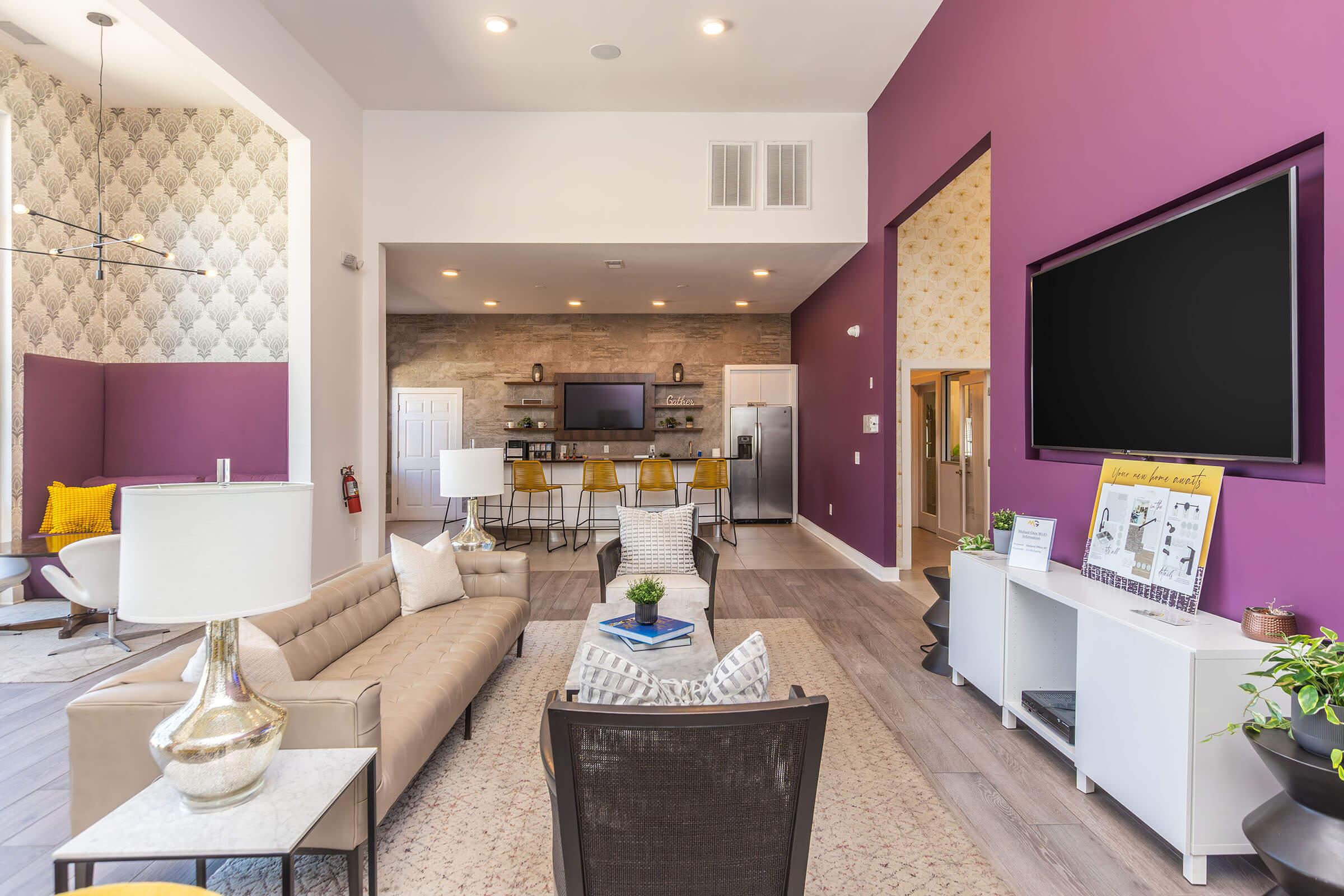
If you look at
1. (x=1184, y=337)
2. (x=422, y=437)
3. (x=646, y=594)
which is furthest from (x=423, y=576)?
(x=422, y=437)

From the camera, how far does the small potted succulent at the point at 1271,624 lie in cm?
179

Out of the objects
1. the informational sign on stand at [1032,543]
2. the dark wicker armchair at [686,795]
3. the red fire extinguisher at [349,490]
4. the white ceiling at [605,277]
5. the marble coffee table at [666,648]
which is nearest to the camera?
the dark wicker armchair at [686,795]

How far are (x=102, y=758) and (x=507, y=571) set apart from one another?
6.71 feet

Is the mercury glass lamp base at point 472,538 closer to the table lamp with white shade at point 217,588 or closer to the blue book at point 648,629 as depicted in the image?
the blue book at point 648,629

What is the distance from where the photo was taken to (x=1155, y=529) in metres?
2.28

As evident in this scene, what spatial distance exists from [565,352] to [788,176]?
183 inches

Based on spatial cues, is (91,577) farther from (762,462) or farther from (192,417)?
(762,462)

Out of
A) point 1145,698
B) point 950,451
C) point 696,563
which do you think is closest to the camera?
point 1145,698

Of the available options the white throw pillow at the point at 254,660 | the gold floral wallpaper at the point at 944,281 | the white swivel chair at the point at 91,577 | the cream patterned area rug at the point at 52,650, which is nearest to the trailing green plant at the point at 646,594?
the white throw pillow at the point at 254,660

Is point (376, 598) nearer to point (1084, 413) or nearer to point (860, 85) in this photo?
point (1084, 413)

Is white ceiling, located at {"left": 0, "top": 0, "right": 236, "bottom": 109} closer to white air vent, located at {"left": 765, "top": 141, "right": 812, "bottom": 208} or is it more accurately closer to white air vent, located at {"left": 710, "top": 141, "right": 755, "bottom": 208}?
white air vent, located at {"left": 710, "top": 141, "right": 755, "bottom": 208}

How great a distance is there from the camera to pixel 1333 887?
1387mm

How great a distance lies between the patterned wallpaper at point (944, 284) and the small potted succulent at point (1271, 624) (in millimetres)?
4032

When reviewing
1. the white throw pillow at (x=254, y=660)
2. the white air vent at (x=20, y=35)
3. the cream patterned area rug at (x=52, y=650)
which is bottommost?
the cream patterned area rug at (x=52, y=650)
